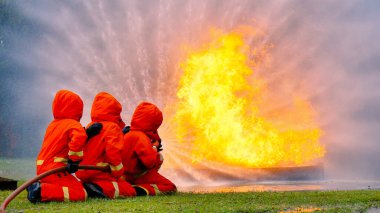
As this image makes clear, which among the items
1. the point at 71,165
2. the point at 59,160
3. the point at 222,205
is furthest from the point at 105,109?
the point at 222,205

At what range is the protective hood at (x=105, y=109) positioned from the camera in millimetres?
12500

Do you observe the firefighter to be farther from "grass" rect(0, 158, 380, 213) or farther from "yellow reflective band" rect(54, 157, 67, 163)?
"grass" rect(0, 158, 380, 213)

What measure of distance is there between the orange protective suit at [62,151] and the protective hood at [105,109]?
3.42ft

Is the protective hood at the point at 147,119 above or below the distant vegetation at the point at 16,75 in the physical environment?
below

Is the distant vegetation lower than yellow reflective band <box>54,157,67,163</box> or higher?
higher

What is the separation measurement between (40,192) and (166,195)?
135 inches

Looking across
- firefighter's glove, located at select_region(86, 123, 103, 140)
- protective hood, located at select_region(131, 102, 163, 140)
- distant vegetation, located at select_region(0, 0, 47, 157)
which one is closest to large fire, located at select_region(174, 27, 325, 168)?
protective hood, located at select_region(131, 102, 163, 140)

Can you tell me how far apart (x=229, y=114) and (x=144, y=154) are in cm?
1202

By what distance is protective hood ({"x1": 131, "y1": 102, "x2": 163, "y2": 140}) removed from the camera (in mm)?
13390

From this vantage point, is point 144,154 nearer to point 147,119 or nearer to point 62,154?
point 147,119

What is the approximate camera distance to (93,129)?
1198 centimetres

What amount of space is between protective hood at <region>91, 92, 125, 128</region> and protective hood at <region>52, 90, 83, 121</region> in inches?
35.8

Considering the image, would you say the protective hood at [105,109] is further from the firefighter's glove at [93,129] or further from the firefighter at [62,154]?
the firefighter at [62,154]

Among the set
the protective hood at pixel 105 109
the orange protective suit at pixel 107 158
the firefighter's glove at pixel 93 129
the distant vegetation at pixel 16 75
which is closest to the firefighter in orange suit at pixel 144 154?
the protective hood at pixel 105 109
